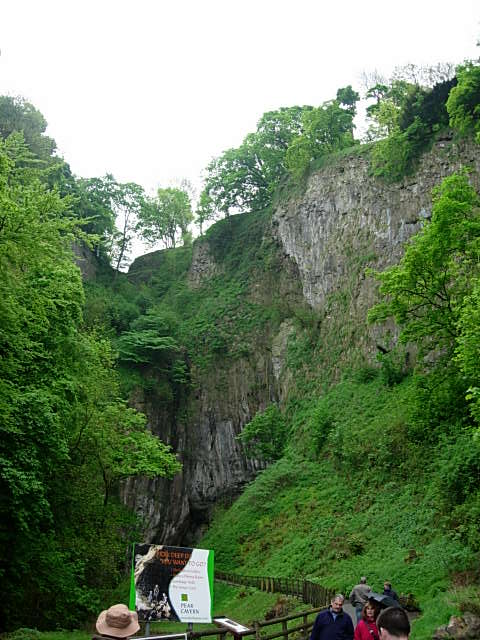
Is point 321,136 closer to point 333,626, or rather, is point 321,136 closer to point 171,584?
point 171,584

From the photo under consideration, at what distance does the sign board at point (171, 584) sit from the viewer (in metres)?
7.95

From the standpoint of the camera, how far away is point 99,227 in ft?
138

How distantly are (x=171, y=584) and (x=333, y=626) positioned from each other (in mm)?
3138

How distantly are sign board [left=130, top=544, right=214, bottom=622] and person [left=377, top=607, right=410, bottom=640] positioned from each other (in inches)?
219

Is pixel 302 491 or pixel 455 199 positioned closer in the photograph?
pixel 455 199

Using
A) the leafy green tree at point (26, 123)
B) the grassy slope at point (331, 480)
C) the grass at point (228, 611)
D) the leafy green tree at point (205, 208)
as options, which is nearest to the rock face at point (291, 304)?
the grassy slope at point (331, 480)

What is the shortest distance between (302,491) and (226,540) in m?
4.69

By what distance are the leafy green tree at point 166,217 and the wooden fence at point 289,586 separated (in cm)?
3319

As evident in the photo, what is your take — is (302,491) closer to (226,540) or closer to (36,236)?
(226,540)

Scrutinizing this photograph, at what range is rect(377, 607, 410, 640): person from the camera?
10.1 feet

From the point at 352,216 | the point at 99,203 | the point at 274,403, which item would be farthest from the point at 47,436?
the point at 99,203

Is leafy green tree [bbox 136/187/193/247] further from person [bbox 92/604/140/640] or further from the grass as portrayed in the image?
person [bbox 92/604/140/640]

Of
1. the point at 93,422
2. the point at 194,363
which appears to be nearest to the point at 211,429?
the point at 194,363

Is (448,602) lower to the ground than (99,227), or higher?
lower
